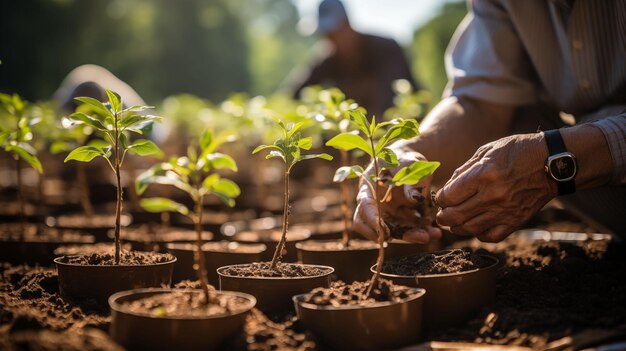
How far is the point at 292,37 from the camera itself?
7312 centimetres

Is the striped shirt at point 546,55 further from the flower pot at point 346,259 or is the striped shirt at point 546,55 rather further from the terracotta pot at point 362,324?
the terracotta pot at point 362,324

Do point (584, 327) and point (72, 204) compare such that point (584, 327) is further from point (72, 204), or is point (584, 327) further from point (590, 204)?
point (72, 204)

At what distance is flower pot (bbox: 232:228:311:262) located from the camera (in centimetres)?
305

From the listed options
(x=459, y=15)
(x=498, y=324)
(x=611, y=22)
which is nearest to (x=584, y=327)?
(x=498, y=324)

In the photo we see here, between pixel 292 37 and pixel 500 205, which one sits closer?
pixel 500 205

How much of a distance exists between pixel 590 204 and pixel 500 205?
1.04 metres

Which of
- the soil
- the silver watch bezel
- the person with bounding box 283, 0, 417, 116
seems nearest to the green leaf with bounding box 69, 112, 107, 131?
the soil

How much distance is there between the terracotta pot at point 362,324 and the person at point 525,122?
52 cm

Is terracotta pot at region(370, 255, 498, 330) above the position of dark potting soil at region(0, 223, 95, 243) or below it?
below

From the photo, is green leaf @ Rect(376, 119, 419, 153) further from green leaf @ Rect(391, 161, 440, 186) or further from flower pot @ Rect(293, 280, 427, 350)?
flower pot @ Rect(293, 280, 427, 350)

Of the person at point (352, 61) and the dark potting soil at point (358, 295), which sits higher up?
the person at point (352, 61)

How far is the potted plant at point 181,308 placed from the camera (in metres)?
1.51

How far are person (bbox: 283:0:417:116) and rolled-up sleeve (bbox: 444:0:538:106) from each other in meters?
4.66

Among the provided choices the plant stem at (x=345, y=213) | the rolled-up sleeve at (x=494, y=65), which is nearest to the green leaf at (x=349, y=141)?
the plant stem at (x=345, y=213)
